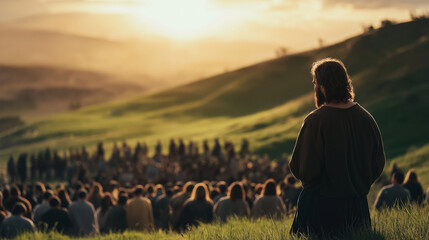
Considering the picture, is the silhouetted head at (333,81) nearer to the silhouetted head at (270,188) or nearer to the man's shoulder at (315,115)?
the man's shoulder at (315,115)

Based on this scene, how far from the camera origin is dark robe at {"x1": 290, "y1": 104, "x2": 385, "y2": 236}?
568 centimetres

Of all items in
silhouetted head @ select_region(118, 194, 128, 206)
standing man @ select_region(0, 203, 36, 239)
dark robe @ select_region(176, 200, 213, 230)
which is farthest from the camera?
silhouetted head @ select_region(118, 194, 128, 206)

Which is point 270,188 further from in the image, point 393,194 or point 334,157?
point 334,157

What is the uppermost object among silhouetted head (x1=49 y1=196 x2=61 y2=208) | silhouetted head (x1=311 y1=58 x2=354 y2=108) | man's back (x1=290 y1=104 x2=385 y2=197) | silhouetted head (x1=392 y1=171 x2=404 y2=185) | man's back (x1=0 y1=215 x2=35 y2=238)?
silhouetted head (x1=311 y1=58 x2=354 y2=108)

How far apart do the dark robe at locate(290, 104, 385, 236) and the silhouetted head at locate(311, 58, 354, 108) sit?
0.12m

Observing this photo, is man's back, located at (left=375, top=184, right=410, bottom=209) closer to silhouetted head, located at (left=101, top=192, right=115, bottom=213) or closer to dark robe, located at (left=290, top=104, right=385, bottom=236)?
dark robe, located at (left=290, top=104, right=385, bottom=236)

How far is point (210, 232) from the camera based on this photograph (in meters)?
7.02

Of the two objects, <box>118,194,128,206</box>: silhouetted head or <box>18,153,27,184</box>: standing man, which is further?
<box>18,153,27,184</box>: standing man

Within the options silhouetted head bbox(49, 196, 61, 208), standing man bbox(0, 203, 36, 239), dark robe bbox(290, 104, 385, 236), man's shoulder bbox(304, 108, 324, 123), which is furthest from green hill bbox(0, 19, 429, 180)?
man's shoulder bbox(304, 108, 324, 123)

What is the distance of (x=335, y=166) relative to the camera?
569 cm

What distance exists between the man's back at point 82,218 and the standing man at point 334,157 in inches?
313

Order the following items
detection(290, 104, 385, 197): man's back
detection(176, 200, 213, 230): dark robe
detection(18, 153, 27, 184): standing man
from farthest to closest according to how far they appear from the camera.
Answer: detection(18, 153, 27, 184): standing man
detection(176, 200, 213, 230): dark robe
detection(290, 104, 385, 197): man's back

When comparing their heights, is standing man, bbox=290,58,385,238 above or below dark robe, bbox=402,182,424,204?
above

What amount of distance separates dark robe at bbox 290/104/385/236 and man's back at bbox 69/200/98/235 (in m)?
7.91
